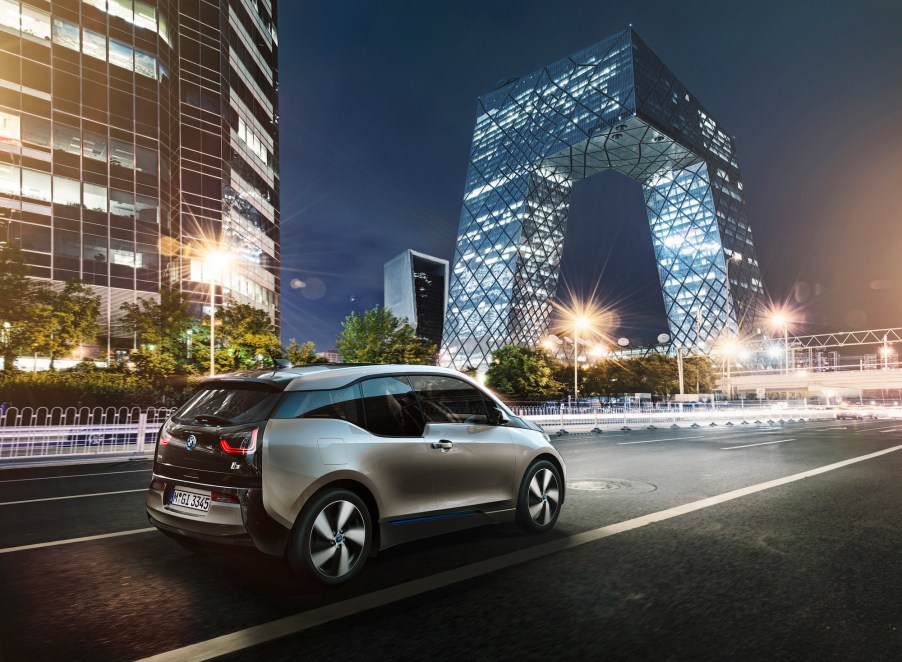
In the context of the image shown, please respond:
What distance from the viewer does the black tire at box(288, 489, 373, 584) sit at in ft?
12.1

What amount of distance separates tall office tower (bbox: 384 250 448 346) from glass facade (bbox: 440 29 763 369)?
2764 cm

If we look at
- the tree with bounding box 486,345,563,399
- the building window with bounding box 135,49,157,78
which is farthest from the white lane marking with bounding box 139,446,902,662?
the building window with bounding box 135,49,157,78

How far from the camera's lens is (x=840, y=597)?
11.6ft

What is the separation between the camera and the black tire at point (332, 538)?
3.68 metres

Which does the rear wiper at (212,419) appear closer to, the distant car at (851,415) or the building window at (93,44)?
the distant car at (851,415)

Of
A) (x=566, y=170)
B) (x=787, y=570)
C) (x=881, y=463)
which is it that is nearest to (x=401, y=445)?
(x=787, y=570)

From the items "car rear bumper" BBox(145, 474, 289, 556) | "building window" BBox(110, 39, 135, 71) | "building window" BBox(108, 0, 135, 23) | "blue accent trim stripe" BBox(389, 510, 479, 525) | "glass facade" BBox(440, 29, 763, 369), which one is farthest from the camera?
"glass facade" BBox(440, 29, 763, 369)

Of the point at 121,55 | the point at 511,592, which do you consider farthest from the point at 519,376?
the point at 511,592

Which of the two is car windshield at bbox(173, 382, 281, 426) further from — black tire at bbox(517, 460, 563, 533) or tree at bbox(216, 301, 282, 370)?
tree at bbox(216, 301, 282, 370)

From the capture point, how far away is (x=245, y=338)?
31.7 metres

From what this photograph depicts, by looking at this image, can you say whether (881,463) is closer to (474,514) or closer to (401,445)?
(474,514)

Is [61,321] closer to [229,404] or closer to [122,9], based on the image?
[122,9]

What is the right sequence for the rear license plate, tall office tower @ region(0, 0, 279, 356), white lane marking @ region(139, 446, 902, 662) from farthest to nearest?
tall office tower @ region(0, 0, 279, 356), the rear license plate, white lane marking @ region(139, 446, 902, 662)

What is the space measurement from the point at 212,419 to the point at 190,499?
573 millimetres
